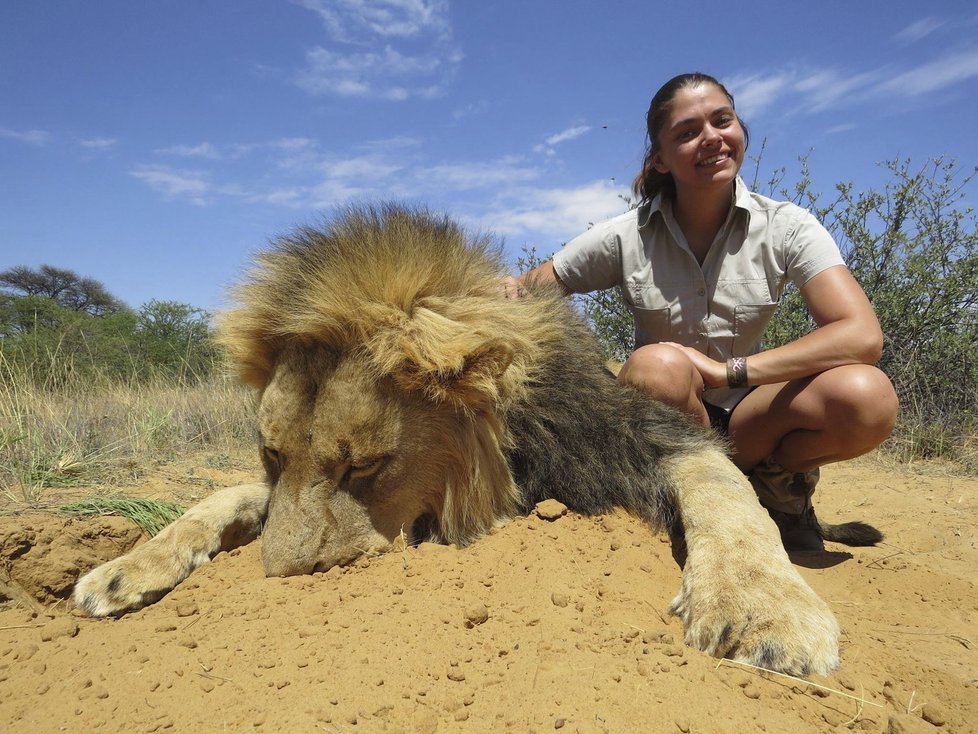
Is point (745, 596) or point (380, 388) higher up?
point (380, 388)

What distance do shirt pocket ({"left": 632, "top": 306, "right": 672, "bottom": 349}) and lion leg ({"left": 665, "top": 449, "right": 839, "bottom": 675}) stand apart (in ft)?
4.57

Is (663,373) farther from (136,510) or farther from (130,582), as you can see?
(136,510)

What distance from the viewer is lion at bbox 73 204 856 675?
92.7 inches

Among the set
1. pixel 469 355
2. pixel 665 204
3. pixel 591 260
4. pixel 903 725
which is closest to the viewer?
pixel 903 725

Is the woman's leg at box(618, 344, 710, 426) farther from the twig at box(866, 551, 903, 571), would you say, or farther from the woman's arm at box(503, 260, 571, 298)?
the twig at box(866, 551, 903, 571)

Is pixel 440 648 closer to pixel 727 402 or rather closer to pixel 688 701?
pixel 688 701

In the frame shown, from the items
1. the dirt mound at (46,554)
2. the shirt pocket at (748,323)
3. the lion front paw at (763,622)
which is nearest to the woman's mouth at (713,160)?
the shirt pocket at (748,323)

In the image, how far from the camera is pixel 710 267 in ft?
11.6

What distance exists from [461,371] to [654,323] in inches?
66.8

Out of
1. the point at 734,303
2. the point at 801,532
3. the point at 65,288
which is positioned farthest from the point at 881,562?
the point at 65,288

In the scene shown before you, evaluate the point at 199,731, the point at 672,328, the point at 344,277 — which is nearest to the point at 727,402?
the point at 672,328

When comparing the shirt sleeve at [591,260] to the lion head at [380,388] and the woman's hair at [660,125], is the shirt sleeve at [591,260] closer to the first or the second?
the woman's hair at [660,125]

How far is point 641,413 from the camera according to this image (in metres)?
2.80

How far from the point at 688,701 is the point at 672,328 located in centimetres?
242
